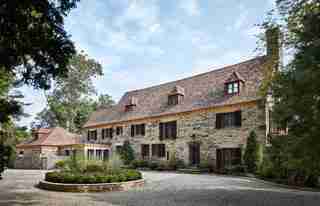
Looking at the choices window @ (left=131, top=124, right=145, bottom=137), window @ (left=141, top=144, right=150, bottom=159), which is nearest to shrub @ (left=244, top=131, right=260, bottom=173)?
window @ (left=141, top=144, right=150, bottom=159)

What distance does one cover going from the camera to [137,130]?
28.2m

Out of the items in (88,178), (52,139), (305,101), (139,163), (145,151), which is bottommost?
(139,163)

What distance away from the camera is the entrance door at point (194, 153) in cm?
2302

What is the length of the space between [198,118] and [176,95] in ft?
12.0

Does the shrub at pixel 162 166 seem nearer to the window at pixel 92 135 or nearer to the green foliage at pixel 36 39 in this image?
the window at pixel 92 135

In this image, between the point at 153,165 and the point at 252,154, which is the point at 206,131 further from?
the point at 153,165

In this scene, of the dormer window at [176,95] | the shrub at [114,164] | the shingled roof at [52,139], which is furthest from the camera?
the shingled roof at [52,139]

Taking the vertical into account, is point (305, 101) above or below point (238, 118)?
above

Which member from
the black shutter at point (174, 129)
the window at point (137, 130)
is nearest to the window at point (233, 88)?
the black shutter at point (174, 129)

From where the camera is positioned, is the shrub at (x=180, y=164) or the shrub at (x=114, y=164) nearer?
the shrub at (x=114, y=164)

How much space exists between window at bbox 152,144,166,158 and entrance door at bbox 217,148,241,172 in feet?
18.3

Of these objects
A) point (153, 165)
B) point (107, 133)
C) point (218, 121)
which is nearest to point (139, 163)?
point (153, 165)

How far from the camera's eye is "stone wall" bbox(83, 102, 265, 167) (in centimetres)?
1992

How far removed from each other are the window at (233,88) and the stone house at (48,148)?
13.0m
